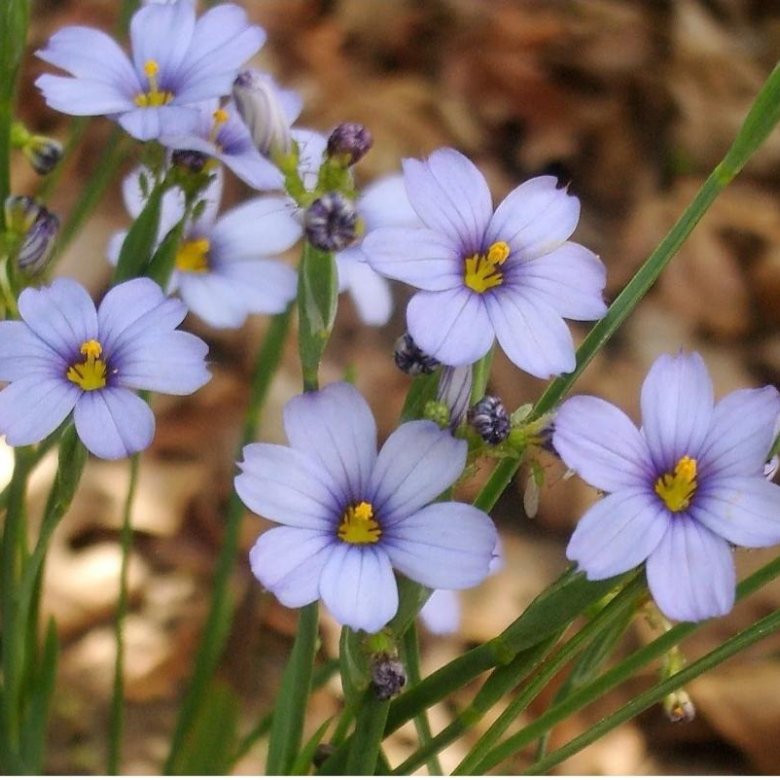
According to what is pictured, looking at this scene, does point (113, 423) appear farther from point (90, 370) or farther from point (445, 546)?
point (445, 546)

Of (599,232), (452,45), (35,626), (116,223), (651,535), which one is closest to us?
(651,535)

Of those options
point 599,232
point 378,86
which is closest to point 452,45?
point 378,86

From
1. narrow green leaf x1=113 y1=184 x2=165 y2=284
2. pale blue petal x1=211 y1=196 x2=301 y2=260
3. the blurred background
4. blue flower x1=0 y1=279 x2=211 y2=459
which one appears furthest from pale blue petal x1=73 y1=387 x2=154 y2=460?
the blurred background

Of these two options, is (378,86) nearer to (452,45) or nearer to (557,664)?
(452,45)

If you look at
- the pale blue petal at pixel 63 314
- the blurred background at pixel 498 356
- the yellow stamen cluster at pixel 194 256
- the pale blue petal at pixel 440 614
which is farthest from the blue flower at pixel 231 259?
the blurred background at pixel 498 356

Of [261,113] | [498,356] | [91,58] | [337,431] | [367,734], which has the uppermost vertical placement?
[498,356]

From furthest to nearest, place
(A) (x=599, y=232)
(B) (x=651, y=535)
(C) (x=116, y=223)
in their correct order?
(A) (x=599, y=232)
(C) (x=116, y=223)
(B) (x=651, y=535)

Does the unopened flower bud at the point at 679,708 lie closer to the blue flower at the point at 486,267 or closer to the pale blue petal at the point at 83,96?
the blue flower at the point at 486,267

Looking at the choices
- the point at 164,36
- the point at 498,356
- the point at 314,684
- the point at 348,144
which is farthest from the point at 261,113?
the point at 498,356
